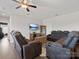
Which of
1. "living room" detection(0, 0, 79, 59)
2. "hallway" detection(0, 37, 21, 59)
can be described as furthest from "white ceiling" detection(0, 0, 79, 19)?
"hallway" detection(0, 37, 21, 59)

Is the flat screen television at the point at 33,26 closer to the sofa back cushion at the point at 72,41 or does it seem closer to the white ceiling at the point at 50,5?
the white ceiling at the point at 50,5

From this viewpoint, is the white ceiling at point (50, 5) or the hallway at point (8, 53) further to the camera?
the white ceiling at point (50, 5)

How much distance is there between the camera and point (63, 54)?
11.0 ft

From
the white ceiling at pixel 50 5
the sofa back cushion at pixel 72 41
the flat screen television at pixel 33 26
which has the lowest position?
the sofa back cushion at pixel 72 41

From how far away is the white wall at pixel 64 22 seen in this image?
24.8 feet

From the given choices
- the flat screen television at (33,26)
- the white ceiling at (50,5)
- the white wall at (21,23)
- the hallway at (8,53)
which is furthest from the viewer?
the flat screen television at (33,26)

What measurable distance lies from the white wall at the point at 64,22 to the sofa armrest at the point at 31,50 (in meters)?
4.57

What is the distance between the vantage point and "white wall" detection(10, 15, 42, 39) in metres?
9.36

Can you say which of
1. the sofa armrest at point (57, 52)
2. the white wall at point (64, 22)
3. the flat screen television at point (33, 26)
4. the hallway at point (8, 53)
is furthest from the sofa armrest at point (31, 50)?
the flat screen television at point (33, 26)

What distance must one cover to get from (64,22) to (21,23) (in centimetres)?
405

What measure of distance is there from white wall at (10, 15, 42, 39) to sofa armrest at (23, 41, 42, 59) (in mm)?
5921

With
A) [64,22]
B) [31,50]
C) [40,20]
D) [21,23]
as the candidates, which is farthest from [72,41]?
[40,20]

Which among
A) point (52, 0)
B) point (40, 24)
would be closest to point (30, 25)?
point (40, 24)

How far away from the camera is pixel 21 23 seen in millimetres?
9969
